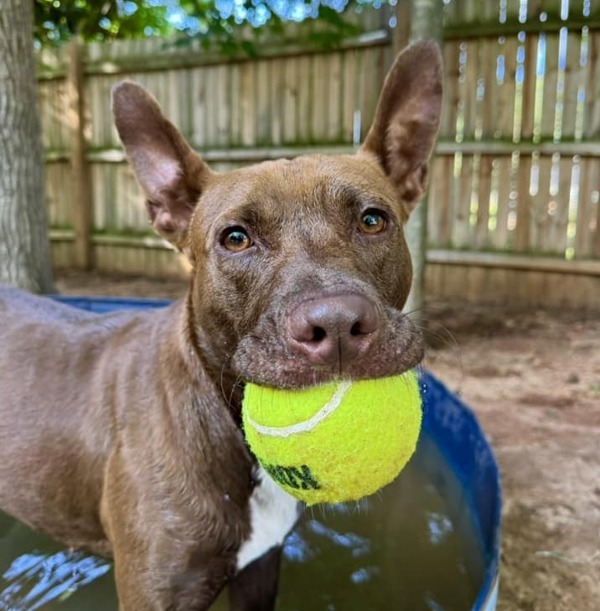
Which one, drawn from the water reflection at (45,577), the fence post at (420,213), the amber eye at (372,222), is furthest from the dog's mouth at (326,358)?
the fence post at (420,213)

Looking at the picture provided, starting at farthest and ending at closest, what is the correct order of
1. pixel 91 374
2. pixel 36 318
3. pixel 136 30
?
pixel 136 30
pixel 36 318
pixel 91 374

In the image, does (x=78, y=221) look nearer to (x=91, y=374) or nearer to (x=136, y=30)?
(x=136, y=30)

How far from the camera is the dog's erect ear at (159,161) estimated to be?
7.61 feet

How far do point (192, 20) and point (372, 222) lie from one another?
29.1ft

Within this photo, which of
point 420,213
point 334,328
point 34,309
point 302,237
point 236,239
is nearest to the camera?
point 334,328

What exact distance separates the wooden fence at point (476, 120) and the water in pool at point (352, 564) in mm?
4185

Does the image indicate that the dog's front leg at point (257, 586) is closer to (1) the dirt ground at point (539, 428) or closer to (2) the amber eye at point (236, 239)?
(1) the dirt ground at point (539, 428)

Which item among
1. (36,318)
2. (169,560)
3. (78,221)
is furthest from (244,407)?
(78,221)

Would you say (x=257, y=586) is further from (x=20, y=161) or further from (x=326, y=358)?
(x=20, y=161)

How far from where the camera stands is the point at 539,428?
12.8ft

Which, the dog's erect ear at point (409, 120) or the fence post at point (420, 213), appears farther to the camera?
the fence post at point (420, 213)

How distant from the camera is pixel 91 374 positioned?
7.79 feet

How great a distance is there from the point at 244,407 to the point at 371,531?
1625 millimetres

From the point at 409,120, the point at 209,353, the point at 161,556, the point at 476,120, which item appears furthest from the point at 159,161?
the point at 476,120
